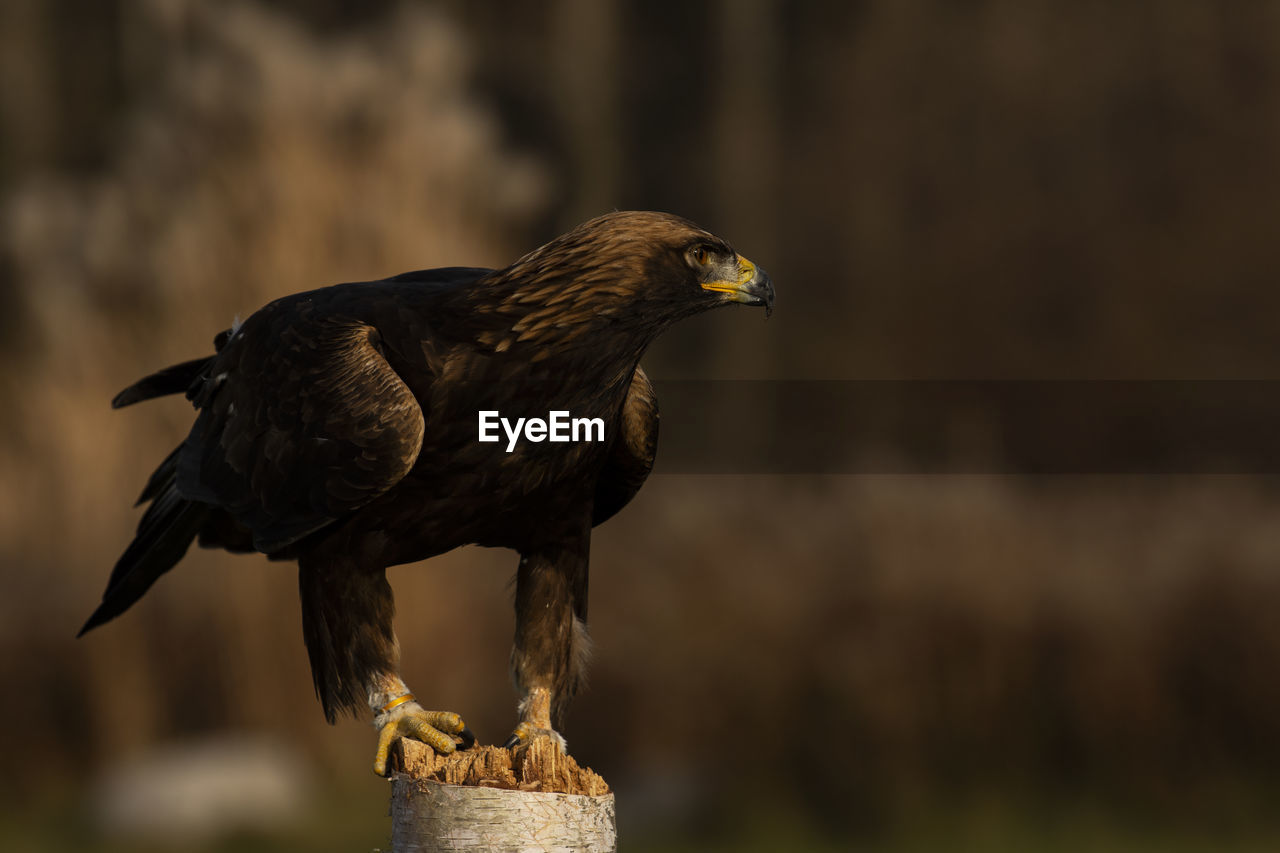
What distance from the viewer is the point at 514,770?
341 cm

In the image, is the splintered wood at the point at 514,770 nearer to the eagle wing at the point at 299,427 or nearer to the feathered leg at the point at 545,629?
the feathered leg at the point at 545,629

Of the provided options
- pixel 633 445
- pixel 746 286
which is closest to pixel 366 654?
pixel 633 445

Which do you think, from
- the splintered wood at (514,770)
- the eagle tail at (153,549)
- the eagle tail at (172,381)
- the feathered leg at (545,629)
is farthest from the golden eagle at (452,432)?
the eagle tail at (172,381)

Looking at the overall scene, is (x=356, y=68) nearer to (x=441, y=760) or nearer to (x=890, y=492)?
(x=890, y=492)

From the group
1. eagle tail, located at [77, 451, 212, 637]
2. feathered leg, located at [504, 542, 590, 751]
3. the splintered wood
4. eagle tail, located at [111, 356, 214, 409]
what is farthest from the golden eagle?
eagle tail, located at [111, 356, 214, 409]

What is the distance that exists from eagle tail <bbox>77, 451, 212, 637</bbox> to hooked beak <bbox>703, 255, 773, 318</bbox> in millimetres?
1528

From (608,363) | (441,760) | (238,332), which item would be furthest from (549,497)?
(238,332)

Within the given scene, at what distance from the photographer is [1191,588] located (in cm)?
778

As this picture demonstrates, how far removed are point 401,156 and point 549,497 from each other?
446cm

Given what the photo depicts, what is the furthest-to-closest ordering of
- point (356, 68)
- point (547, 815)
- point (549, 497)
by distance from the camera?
point (356, 68)
point (549, 497)
point (547, 815)

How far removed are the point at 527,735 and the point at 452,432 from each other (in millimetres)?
746

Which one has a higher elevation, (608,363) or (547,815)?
(608,363)

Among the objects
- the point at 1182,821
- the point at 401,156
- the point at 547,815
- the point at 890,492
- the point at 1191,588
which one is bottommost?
the point at 1182,821

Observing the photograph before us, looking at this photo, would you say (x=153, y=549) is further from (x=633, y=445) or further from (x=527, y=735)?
(x=633, y=445)
